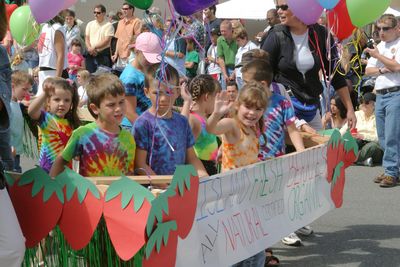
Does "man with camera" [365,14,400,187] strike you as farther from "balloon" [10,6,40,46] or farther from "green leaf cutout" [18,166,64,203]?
"green leaf cutout" [18,166,64,203]

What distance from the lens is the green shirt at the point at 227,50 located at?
39.7ft

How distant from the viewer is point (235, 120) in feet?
16.7

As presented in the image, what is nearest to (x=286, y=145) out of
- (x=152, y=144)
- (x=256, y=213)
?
(x=256, y=213)

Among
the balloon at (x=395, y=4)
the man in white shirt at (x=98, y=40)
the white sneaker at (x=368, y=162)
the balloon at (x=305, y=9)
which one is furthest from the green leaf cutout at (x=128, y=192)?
the balloon at (x=395, y=4)

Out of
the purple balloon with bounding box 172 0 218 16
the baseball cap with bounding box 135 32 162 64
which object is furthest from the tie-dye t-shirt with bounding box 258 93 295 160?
the purple balloon with bounding box 172 0 218 16

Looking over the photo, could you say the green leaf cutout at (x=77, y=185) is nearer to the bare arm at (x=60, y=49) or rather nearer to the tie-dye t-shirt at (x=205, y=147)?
the tie-dye t-shirt at (x=205, y=147)

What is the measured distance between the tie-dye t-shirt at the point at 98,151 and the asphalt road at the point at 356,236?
195cm

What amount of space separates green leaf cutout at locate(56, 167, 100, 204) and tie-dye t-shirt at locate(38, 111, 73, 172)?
169 centimetres

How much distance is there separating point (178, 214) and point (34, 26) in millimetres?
3053

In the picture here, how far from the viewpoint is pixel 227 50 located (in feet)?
40.3

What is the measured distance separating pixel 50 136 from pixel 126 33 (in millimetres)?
5090

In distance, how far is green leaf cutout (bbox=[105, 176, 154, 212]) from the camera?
3.43 m

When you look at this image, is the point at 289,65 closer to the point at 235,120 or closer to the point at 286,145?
the point at 286,145

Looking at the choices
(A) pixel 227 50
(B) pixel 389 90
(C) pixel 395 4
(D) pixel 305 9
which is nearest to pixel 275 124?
(D) pixel 305 9
